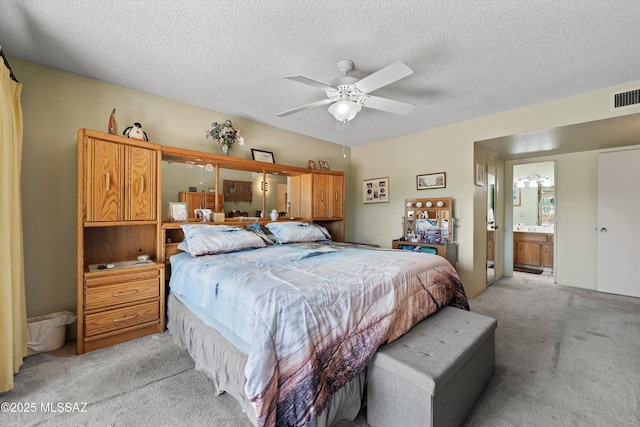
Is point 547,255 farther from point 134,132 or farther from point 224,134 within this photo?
point 134,132

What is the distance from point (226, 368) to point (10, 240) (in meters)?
1.78

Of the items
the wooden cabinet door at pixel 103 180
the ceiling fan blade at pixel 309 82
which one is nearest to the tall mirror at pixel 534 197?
the ceiling fan blade at pixel 309 82

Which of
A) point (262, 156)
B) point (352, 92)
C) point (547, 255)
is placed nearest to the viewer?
point (352, 92)

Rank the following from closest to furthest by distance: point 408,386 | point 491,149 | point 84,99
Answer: point 408,386 → point 84,99 → point 491,149

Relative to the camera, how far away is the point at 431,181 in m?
4.13

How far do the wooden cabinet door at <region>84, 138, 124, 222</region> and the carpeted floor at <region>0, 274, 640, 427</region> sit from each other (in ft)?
4.01

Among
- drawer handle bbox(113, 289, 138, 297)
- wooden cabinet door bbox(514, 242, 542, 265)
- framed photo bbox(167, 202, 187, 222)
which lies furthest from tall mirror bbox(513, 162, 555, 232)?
drawer handle bbox(113, 289, 138, 297)

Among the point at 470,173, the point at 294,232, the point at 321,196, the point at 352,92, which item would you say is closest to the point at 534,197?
the point at 470,173

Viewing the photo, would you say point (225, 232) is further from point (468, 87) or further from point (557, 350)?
point (557, 350)

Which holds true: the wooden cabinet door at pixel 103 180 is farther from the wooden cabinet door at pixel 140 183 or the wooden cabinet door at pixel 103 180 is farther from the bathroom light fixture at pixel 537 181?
the bathroom light fixture at pixel 537 181

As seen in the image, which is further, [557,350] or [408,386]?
[557,350]

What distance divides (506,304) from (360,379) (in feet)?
9.98

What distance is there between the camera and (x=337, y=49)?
2090 mm

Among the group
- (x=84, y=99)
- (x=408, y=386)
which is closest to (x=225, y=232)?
(x=84, y=99)
